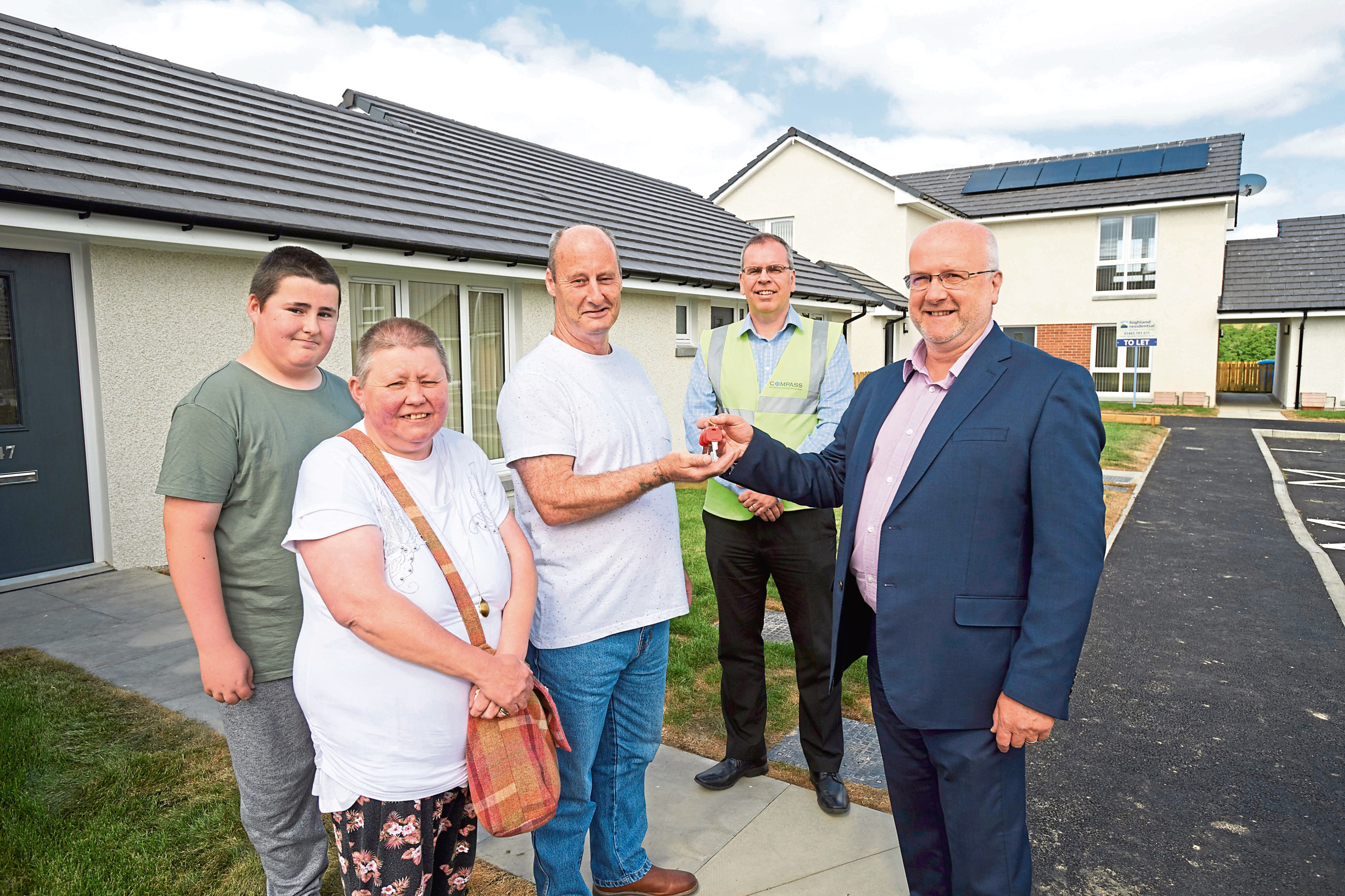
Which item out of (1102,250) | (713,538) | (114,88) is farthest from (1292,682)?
(1102,250)

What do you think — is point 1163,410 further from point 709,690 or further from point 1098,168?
point 709,690

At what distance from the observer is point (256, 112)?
9469 millimetres

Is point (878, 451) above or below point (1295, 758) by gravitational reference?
above

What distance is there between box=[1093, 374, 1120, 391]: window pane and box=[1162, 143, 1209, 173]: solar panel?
6739 millimetres

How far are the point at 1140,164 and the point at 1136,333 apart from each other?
6.00 m

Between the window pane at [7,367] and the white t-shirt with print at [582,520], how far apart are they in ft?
18.6

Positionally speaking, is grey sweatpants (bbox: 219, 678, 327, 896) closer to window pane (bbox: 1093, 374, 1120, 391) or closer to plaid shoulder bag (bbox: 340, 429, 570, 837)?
plaid shoulder bag (bbox: 340, 429, 570, 837)

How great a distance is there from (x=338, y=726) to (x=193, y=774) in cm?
223

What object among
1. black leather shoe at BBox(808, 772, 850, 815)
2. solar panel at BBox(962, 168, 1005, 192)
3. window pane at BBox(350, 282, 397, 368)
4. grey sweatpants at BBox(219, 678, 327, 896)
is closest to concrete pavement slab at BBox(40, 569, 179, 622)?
window pane at BBox(350, 282, 397, 368)

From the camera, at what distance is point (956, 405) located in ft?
7.28

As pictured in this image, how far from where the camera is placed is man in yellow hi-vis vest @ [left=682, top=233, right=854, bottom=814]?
3.49 metres

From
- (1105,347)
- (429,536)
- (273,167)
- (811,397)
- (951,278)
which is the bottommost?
(429,536)

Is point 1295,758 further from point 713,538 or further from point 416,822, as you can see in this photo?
point 416,822

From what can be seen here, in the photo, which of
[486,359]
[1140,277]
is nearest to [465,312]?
[486,359]
